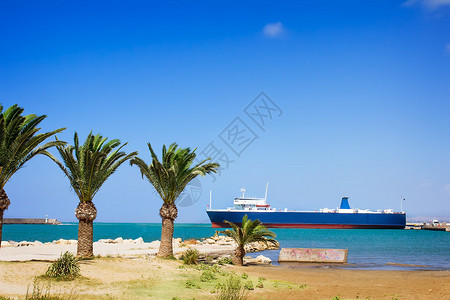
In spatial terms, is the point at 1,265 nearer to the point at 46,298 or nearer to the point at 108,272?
the point at 108,272

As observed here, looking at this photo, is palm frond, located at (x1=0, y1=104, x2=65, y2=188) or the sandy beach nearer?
the sandy beach

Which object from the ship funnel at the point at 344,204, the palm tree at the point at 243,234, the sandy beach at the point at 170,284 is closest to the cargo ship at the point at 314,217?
the ship funnel at the point at 344,204

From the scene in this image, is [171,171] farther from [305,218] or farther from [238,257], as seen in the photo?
[305,218]

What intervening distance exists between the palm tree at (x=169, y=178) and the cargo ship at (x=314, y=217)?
62.4 metres

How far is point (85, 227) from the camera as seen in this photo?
17.3m

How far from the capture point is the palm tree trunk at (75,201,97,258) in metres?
17.1

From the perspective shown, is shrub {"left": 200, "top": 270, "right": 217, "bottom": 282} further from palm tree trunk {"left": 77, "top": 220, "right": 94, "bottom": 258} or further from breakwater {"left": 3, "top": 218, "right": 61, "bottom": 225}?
breakwater {"left": 3, "top": 218, "right": 61, "bottom": 225}

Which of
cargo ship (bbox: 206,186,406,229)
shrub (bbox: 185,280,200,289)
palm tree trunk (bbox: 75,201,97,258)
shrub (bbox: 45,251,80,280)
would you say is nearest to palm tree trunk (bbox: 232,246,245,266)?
shrub (bbox: 185,280,200,289)

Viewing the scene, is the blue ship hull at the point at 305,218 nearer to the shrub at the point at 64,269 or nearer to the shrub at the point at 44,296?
the shrub at the point at 64,269

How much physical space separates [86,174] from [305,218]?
74.7 metres

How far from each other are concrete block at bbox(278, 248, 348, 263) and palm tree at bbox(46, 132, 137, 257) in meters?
14.2

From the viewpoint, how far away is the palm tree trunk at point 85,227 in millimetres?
17141

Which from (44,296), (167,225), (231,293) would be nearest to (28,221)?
(167,225)

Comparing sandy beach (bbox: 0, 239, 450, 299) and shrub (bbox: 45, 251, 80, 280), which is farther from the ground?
shrub (bbox: 45, 251, 80, 280)
